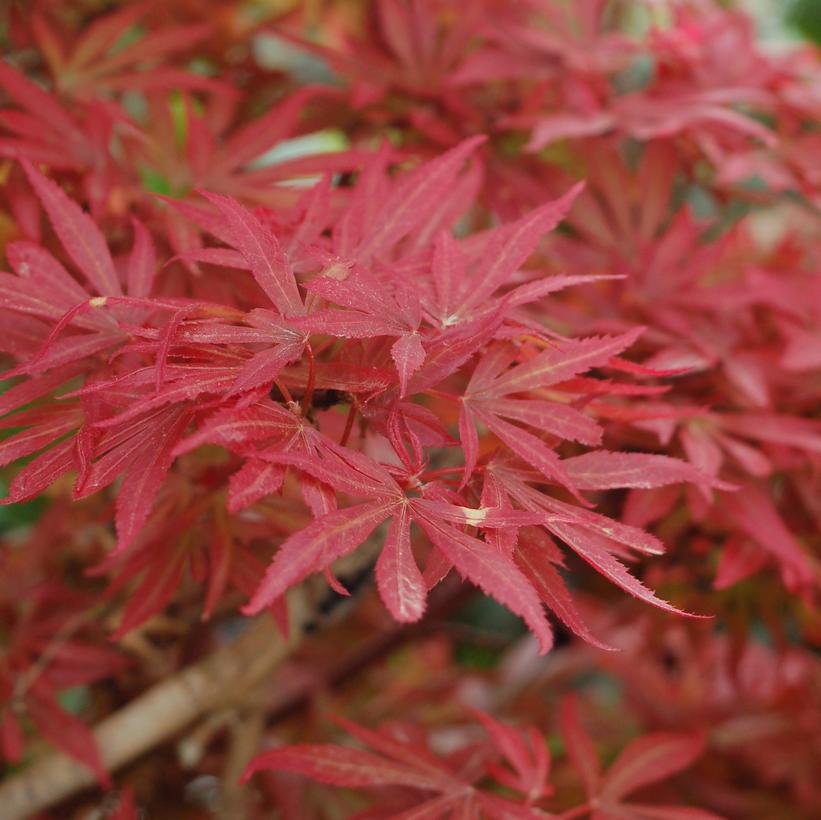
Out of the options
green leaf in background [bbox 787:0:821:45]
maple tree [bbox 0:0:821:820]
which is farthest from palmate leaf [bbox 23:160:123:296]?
green leaf in background [bbox 787:0:821:45]

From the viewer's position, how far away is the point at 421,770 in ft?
2.15

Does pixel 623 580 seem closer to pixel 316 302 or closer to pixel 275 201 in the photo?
pixel 316 302

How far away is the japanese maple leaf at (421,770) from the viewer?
0.60 meters

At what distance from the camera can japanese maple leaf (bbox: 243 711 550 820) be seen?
602 mm

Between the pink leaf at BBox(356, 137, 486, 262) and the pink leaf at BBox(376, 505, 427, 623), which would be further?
the pink leaf at BBox(356, 137, 486, 262)

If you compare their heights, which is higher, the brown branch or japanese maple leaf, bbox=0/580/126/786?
japanese maple leaf, bbox=0/580/126/786

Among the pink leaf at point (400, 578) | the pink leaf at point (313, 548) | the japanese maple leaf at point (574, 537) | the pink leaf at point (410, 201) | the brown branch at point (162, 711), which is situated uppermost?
the pink leaf at point (410, 201)

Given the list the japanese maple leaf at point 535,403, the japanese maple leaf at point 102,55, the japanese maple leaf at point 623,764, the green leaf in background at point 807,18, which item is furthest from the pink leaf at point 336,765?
the green leaf in background at point 807,18

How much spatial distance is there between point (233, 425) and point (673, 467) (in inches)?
A: 9.4

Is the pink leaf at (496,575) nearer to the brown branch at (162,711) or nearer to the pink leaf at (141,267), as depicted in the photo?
the pink leaf at (141,267)

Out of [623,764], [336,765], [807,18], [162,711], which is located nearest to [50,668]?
[162,711]

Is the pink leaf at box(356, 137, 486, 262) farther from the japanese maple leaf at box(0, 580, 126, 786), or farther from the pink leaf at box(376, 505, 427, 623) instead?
the japanese maple leaf at box(0, 580, 126, 786)

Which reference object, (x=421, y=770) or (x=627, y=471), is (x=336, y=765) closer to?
(x=421, y=770)

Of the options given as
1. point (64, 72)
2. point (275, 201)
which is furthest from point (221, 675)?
point (64, 72)
